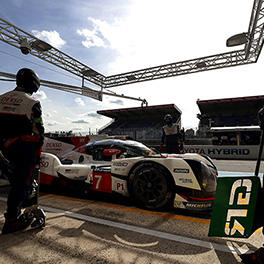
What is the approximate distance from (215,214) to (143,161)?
1.10 metres

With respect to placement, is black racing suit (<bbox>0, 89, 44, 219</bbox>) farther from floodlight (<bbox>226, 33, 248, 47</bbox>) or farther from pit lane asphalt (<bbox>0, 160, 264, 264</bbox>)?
floodlight (<bbox>226, 33, 248, 47</bbox>)

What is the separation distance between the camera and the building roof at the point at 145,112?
25.0 metres

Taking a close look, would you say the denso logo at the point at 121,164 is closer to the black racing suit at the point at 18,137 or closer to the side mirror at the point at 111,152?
the side mirror at the point at 111,152

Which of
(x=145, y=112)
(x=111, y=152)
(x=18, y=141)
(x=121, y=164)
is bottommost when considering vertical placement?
(x=121, y=164)

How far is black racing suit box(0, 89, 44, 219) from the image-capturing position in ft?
5.56

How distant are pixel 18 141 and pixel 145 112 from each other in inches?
1013

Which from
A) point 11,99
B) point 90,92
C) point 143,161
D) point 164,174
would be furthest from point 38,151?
point 90,92

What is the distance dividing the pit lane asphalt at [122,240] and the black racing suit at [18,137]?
0.41 meters

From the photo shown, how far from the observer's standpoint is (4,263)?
1337 millimetres

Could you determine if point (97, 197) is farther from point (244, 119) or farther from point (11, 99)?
point (244, 119)

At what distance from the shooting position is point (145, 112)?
2705 centimetres

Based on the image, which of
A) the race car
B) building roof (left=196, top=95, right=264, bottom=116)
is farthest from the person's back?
building roof (left=196, top=95, right=264, bottom=116)

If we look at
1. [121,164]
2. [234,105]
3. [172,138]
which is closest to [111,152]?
[121,164]

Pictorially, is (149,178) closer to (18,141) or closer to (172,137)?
(18,141)
